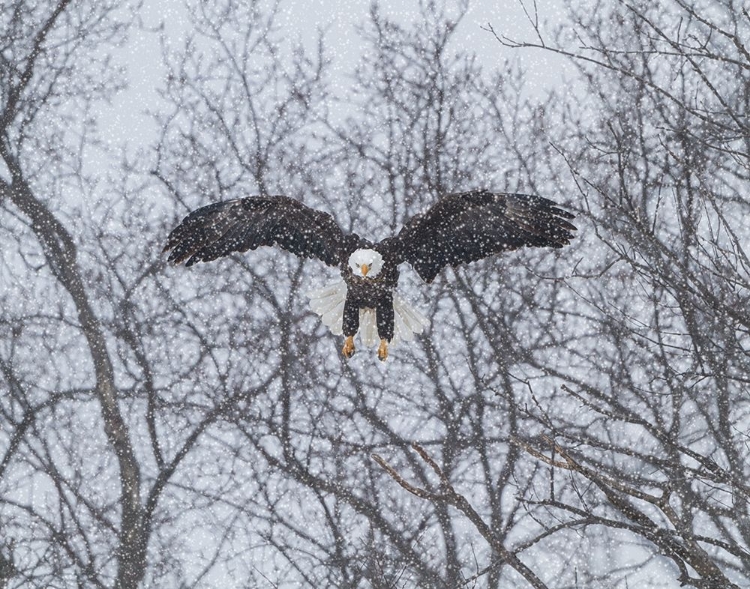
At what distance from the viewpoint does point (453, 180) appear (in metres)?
9.18

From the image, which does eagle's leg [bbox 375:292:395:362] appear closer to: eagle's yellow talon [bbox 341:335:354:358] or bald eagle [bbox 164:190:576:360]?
bald eagle [bbox 164:190:576:360]

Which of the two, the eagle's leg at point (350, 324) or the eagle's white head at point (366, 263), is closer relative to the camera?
the eagle's white head at point (366, 263)

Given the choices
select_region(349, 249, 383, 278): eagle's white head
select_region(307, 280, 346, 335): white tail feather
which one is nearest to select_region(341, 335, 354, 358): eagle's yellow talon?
select_region(307, 280, 346, 335): white tail feather

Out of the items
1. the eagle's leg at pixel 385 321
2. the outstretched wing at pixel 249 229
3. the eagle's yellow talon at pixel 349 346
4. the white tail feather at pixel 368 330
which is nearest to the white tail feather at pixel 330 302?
the white tail feather at pixel 368 330

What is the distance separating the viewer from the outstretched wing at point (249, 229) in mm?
6281

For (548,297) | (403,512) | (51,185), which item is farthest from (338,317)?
(51,185)

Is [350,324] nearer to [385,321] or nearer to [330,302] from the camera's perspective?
[385,321]

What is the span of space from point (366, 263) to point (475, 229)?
2.28 ft

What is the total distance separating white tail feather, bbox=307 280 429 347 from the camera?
691 cm

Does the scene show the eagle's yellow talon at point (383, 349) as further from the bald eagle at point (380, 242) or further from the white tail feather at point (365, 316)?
the white tail feather at point (365, 316)

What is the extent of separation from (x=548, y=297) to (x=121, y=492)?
13.7 feet

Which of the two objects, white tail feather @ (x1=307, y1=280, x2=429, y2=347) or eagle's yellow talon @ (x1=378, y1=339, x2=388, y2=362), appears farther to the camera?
white tail feather @ (x1=307, y1=280, x2=429, y2=347)

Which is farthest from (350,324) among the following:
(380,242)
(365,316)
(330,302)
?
(380,242)

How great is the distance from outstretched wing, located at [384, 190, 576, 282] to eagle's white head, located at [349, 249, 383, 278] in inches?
4.8
